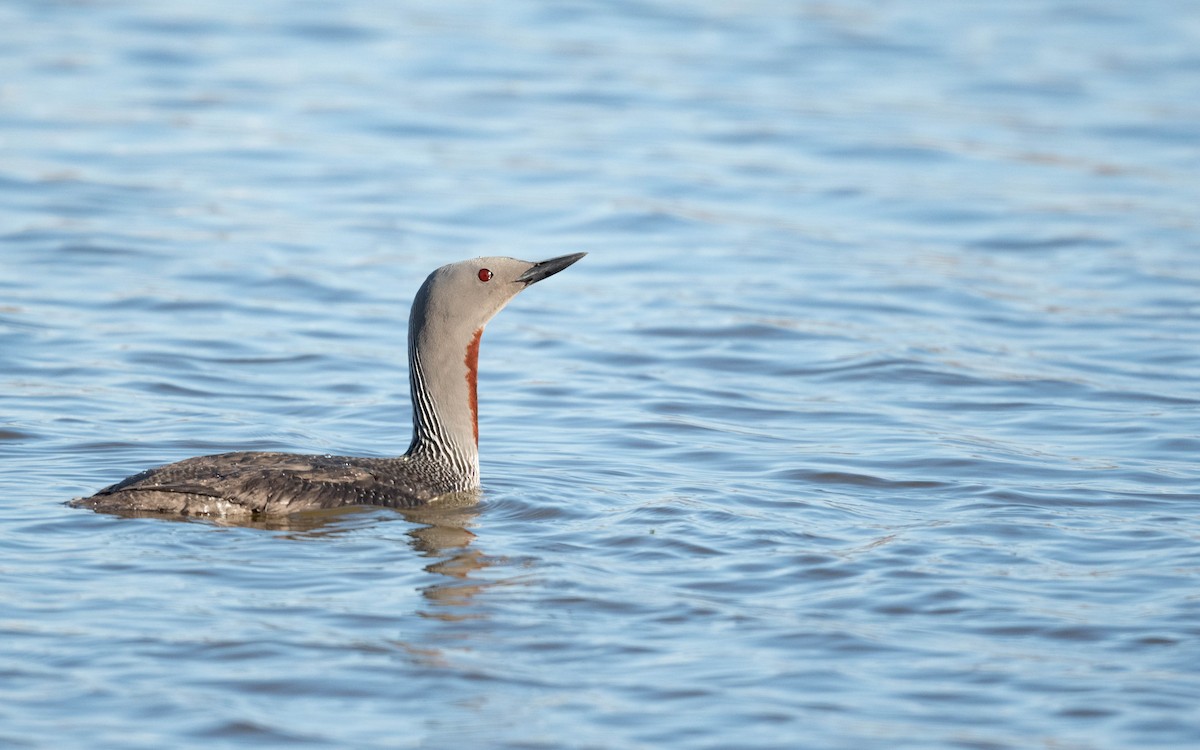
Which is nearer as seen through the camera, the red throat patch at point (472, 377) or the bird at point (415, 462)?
the bird at point (415, 462)

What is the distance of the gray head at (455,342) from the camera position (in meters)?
8.52

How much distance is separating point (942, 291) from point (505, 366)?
3.78m

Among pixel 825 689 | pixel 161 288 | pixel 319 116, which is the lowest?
pixel 825 689

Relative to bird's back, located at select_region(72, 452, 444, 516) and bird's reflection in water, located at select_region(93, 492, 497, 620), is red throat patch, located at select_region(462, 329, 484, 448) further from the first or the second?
bird's back, located at select_region(72, 452, 444, 516)

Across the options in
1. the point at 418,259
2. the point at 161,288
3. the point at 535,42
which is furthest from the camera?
the point at 535,42

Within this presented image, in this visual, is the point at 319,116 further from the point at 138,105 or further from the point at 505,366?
the point at 505,366

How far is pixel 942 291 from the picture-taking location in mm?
13633

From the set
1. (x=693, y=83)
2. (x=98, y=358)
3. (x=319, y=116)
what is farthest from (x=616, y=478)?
(x=693, y=83)

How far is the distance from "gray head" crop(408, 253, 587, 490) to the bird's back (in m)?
0.41

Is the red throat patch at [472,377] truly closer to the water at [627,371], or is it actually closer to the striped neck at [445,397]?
the striped neck at [445,397]

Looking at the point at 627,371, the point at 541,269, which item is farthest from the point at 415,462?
the point at 627,371

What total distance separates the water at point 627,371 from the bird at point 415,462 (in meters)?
0.15

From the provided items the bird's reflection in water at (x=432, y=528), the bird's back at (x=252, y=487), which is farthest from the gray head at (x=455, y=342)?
the bird's back at (x=252, y=487)

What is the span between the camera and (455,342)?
340 inches
